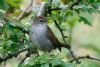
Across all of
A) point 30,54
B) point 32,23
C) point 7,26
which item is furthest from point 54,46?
point 7,26

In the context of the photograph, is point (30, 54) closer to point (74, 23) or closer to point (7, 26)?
point (7, 26)

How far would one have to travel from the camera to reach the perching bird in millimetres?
2631

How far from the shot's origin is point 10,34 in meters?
2.27

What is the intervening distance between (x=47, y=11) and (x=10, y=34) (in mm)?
239

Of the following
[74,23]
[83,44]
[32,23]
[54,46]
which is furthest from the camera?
[83,44]

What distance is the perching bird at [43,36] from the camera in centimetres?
263

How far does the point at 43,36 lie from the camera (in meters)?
2.81

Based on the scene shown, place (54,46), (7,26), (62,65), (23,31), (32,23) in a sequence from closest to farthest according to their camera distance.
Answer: (62,65)
(7,26)
(23,31)
(32,23)
(54,46)

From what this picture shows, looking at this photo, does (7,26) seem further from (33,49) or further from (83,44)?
(83,44)

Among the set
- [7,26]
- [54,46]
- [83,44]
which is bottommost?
[83,44]

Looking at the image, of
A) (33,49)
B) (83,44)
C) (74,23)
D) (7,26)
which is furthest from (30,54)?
(83,44)

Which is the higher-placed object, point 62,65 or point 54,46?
point 62,65

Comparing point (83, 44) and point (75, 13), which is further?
point (83, 44)

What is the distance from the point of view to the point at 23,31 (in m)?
2.31
